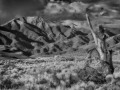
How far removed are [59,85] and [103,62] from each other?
4.18m

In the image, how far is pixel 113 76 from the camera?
13.4 meters

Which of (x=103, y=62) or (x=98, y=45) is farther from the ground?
(x=98, y=45)

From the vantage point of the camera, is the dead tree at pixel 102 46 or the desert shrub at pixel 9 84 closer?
the desert shrub at pixel 9 84

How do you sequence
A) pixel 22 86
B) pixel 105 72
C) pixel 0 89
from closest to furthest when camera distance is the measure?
pixel 0 89, pixel 22 86, pixel 105 72

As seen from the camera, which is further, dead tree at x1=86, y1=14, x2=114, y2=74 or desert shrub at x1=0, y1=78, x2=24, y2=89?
dead tree at x1=86, y1=14, x2=114, y2=74

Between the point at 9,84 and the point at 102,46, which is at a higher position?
the point at 102,46

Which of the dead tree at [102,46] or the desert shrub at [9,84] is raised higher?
the dead tree at [102,46]

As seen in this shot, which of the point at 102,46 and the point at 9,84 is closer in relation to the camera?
the point at 9,84

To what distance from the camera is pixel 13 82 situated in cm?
1238

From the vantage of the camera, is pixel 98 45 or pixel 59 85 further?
pixel 98 45

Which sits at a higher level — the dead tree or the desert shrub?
the dead tree

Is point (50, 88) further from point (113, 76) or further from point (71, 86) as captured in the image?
point (113, 76)

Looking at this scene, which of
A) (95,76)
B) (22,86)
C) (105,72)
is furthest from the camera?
(105,72)

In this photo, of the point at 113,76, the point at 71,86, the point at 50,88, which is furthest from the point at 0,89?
the point at 113,76
